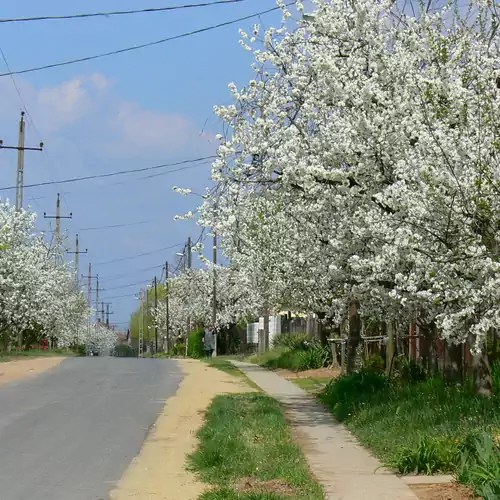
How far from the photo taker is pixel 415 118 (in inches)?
516

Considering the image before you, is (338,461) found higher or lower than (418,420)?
lower

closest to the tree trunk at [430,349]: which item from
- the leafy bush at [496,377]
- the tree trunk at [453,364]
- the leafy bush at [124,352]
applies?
the tree trunk at [453,364]

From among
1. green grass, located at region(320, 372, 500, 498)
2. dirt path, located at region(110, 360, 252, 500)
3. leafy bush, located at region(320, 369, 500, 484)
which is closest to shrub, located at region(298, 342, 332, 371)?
dirt path, located at region(110, 360, 252, 500)

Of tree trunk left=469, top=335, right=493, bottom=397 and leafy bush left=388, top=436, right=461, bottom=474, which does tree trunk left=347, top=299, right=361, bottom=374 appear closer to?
tree trunk left=469, top=335, right=493, bottom=397

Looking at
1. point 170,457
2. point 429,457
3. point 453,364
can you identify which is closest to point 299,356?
point 453,364

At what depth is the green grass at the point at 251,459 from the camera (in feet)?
32.3

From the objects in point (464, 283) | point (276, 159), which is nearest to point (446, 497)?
point (464, 283)

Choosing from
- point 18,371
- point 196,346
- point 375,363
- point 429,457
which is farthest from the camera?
point 196,346

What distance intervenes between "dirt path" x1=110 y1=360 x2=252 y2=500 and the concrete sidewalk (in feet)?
5.20

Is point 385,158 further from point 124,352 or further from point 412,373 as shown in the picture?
point 124,352

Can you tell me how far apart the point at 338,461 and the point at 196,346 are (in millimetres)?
53232

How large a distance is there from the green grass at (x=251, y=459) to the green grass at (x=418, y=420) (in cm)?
117

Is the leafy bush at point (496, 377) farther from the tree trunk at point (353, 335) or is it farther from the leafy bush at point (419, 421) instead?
the tree trunk at point (353, 335)

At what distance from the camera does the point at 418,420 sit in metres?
13.4
